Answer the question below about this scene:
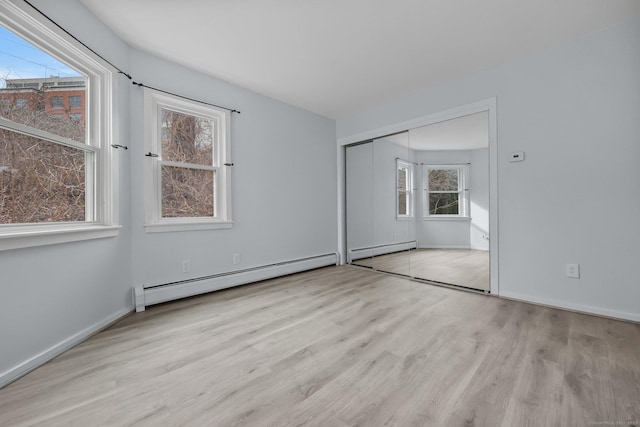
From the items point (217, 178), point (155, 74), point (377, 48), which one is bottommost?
point (217, 178)

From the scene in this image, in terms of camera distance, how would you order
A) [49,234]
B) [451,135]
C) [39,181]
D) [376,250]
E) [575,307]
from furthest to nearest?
1. [376,250]
2. [451,135]
3. [575,307]
4. [39,181]
5. [49,234]

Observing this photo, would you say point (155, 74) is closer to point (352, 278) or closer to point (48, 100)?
point (48, 100)

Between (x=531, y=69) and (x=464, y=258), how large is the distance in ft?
9.22

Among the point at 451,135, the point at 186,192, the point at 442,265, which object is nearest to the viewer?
the point at 186,192

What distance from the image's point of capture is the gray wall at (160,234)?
1650 mm

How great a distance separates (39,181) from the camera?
181 cm

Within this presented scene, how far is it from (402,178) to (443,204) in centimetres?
98

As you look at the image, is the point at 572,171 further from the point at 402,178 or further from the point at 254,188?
the point at 254,188

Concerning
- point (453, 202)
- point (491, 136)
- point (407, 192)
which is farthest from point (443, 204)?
point (491, 136)

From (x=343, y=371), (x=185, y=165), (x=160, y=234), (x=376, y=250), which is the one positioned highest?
(x=185, y=165)

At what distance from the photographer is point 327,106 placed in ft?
13.5

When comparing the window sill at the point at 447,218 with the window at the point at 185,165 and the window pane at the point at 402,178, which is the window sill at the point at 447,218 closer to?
the window pane at the point at 402,178

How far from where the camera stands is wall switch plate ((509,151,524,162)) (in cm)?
273

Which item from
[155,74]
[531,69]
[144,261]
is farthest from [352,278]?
[155,74]
